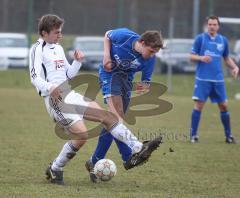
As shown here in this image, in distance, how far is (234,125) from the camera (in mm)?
13656

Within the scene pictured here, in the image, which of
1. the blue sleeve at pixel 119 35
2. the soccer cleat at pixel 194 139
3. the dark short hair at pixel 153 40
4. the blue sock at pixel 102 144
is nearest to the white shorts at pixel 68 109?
the blue sock at pixel 102 144

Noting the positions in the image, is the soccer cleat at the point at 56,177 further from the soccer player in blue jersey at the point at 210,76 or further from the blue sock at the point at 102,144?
the soccer player in blue jersey at the point at 210,76

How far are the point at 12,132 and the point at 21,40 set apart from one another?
13679mm

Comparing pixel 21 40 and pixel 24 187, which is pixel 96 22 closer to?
pixel 21 40

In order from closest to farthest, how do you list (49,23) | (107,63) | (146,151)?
1. (146,151)
2. (49,23)
3. (107,63)

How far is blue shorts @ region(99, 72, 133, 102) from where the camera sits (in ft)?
23.7

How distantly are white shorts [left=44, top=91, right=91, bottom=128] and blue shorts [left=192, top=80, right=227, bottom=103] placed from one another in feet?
13.9

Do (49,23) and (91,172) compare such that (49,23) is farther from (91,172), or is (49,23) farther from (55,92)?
(91,172)

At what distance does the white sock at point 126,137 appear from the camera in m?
6.59

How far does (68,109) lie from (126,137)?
2.32 feet

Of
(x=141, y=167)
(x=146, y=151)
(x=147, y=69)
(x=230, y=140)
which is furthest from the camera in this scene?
(x=230, y=140)

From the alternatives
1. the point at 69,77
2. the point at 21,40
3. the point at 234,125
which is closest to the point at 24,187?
the point at 69,77

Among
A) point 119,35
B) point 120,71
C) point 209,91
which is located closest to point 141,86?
point 120,71

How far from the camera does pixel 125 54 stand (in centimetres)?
716
